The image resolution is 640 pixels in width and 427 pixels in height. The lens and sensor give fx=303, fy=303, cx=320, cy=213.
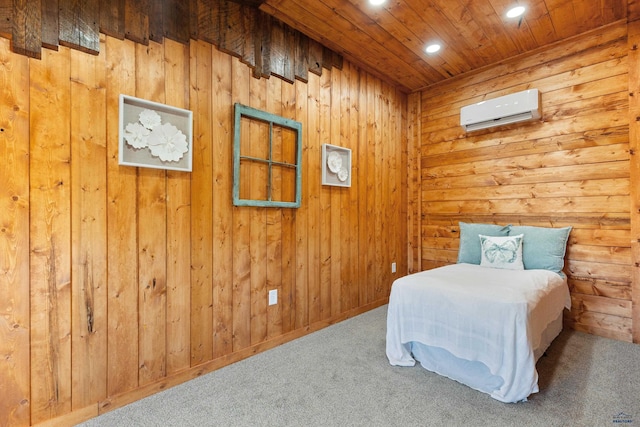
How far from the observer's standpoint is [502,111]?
2807 mm

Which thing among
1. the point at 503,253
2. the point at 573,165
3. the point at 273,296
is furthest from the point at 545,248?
the point at 273,296

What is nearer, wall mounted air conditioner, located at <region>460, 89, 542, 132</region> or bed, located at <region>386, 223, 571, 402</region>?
bed, located at <region>386, 223, 571, 402</region>

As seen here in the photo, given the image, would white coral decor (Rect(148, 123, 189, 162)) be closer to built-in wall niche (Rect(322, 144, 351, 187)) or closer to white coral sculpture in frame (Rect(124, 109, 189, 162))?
white coral sculpture in frame (Rect(124, 109, 189, 162))

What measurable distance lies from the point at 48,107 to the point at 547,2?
3.09 meters

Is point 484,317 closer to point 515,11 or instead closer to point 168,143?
point 168,143

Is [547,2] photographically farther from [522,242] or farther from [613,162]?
[522,242]

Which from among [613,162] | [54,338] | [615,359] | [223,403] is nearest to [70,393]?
[54,338]

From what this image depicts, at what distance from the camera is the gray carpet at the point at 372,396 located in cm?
147

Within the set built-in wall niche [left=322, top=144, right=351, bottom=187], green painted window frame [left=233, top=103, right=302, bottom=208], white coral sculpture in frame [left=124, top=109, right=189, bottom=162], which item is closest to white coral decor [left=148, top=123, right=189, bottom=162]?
white coral sculpture in frame [left=124, top=109, right=189, bottom=162]

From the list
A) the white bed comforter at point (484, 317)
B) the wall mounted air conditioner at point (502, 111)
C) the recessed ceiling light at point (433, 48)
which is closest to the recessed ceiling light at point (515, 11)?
the recessed ceiling light at point (433, 48)

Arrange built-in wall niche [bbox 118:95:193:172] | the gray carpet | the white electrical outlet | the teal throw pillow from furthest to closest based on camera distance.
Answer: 1. the teal throw pillow
2. the white electrical outlet
3. built-in wall niche [bbox 118:95:193:172]
4. the gray carpet

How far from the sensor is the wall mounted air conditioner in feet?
8.70

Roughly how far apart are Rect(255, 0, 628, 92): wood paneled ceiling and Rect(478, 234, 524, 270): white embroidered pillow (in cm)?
168

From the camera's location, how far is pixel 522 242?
2545 mm
